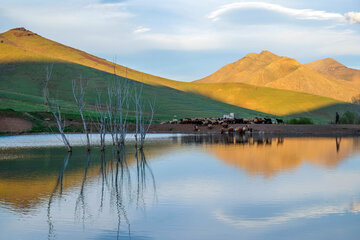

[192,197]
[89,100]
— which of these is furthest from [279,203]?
[89,100]

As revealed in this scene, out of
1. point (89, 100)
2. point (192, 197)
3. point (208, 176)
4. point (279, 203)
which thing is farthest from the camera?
point (89, 100)

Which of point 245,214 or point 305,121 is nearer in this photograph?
point 245,214

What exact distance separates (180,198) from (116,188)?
3.02 m

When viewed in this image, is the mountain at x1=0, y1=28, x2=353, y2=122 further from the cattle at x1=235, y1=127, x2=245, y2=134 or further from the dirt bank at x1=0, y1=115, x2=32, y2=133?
the dirt bank at x1=0, y1=115, x2=32, y2=133

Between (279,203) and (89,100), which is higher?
(89,100)

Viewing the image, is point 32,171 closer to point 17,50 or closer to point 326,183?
point 326,183

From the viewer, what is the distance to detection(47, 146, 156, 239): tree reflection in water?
43.7ft

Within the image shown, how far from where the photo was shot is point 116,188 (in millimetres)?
17359

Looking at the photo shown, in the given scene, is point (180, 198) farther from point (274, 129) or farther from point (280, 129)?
point (280, 129)

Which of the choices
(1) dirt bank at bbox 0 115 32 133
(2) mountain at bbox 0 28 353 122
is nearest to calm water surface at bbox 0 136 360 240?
(1) dirt bank at bbox 0 115 32 133

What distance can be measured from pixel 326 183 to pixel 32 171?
42.5 feet

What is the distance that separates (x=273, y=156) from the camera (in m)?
28.3

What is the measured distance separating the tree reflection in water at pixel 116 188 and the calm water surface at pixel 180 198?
0.10 feet

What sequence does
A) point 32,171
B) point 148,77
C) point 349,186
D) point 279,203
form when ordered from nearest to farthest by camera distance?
point 279,203, point 349,186, point 32,171, point 148,77
